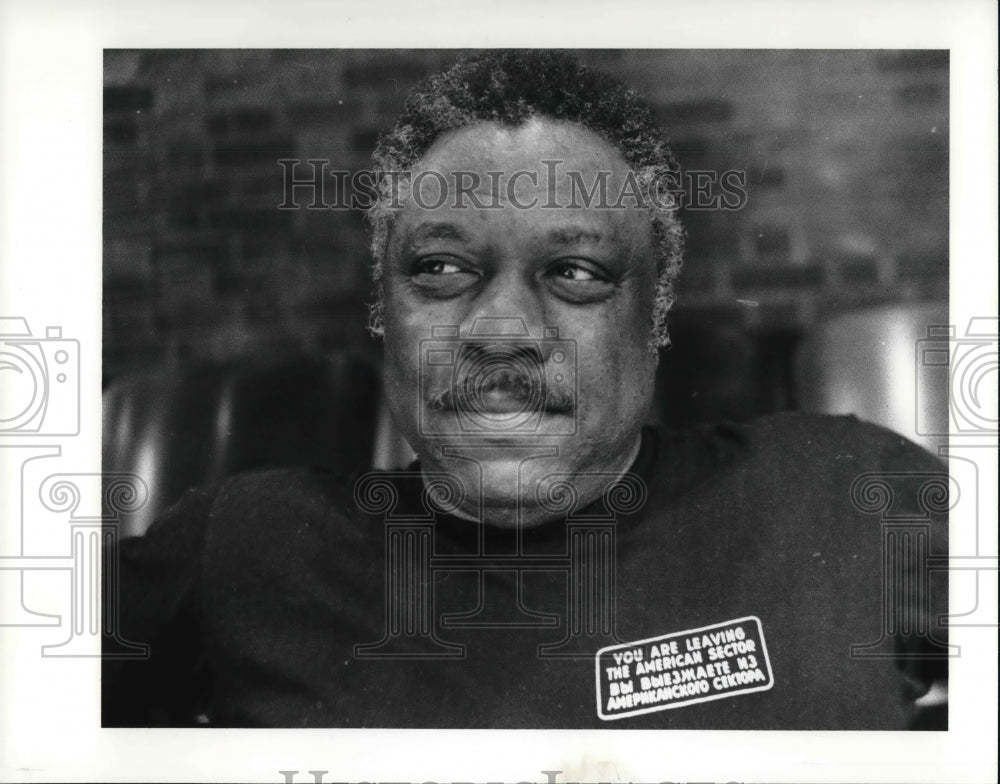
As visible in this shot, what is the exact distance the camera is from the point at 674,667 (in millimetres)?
2668

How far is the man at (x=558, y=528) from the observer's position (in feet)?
8.69

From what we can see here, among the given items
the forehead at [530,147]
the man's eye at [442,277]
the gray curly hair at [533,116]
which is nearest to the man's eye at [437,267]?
the man's eye at [442,277]

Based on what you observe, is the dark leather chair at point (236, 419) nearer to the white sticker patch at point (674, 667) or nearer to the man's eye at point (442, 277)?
the man's eye at point (442, 277)

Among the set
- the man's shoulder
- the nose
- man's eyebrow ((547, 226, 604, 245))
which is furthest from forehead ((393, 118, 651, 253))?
the man's shoulder

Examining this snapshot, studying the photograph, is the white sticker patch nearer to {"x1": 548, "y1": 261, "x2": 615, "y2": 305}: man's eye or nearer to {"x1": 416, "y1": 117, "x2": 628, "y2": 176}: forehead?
{"x1": 548, "y1": 261, "x2": 615, "y2": 305}: man's eye

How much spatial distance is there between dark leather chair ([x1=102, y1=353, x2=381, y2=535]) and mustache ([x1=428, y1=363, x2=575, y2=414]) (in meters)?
0.20

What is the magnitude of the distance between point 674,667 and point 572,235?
1.05 meters

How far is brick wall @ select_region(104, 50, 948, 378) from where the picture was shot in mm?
2691

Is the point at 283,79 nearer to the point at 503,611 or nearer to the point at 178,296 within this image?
the point at 178,296

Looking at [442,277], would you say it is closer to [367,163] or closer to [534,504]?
[367,163]

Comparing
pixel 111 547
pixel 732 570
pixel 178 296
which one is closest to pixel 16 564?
pixel 111 547

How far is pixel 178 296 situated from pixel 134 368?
0.67 ft

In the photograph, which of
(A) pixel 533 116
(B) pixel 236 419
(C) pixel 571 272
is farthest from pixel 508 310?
(B) pixel 236 419

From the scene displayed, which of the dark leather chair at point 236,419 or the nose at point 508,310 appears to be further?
the dark leather chair at point 236,419
